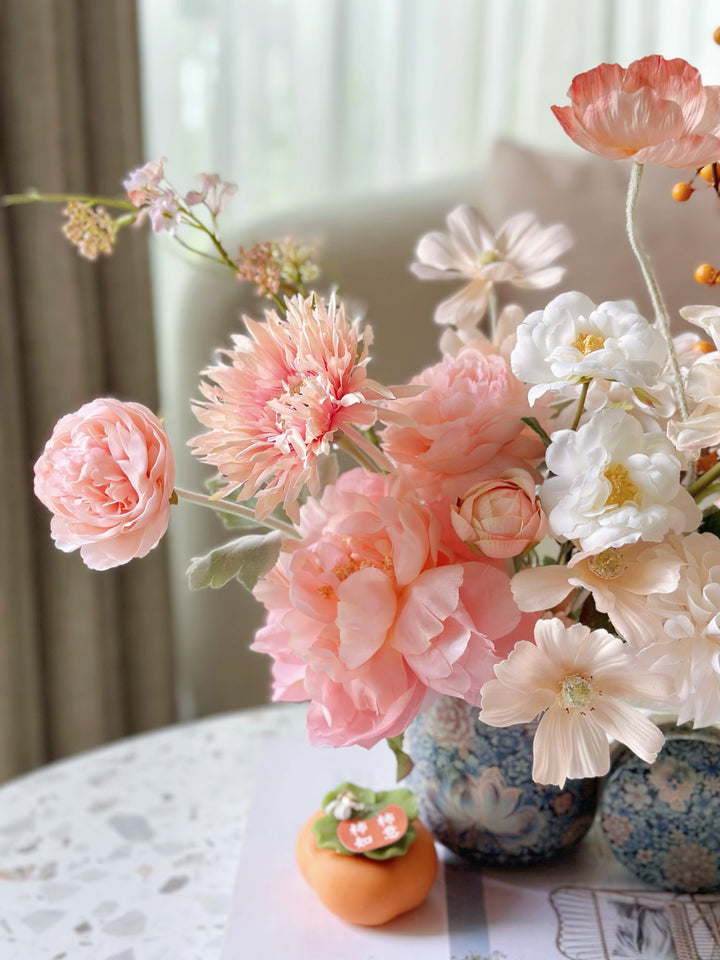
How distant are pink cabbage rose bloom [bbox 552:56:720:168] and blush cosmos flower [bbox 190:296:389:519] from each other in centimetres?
15

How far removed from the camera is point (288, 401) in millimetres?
497

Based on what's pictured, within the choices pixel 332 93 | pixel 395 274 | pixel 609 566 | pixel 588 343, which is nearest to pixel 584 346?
pixel 588 343

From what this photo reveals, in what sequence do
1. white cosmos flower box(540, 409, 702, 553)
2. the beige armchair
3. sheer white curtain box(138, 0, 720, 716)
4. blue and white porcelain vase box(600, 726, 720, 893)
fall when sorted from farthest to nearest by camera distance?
sheer white curtain box(138, 0, 720, 716)
the beige armchair
blue and white porcelain vase box(600, 726, 720, 893)
white cosmos flower box(540, 409, 702, 553)

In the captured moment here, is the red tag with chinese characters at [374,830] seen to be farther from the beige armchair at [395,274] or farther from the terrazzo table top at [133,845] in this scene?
the beige armchair at [395,274]

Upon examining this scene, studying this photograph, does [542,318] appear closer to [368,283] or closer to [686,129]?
[686,129]

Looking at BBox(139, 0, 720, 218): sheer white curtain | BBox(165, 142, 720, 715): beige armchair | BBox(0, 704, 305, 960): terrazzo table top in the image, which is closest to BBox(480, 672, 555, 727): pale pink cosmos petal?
BBox(0, 704, 305, 960): terrazzo table top

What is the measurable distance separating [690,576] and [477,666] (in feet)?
0.40

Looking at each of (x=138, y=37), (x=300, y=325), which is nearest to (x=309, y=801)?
(x=300, y=325)

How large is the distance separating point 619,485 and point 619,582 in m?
0.06

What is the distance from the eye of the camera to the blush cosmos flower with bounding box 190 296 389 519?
481mm

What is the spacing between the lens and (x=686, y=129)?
1.61 ft

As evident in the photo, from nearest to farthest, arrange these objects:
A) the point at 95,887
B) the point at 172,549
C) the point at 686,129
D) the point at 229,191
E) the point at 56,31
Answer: the point at 686,129 < the point at 229,191 < the point at 95,887 < the point at 56,31 < the point at 172,549

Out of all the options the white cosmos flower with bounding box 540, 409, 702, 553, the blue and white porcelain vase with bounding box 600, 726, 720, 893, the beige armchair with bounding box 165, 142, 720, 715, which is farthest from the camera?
the beige armchair with bounding box 165, 142, 720, 715

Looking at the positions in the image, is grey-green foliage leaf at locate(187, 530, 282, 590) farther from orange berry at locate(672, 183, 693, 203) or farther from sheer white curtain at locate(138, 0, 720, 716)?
sheer white curtain at locate(138, 0, 720, 716)
